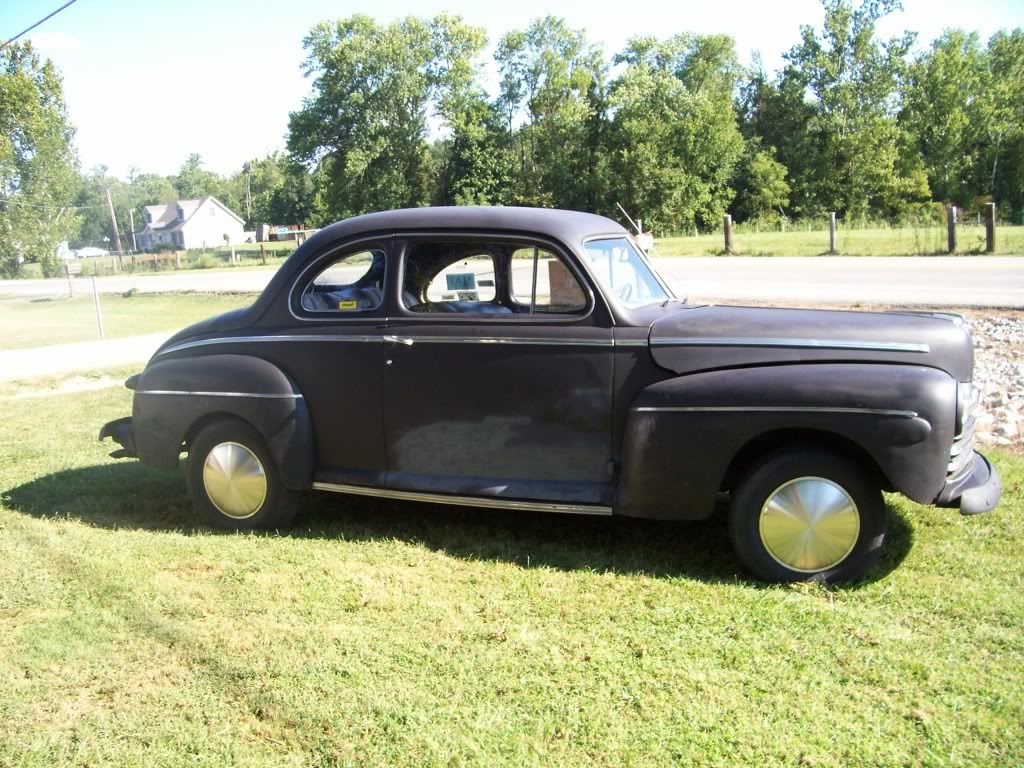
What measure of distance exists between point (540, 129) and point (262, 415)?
54.8 metres

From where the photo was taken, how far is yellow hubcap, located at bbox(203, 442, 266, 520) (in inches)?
197

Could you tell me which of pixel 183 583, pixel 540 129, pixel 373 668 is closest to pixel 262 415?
pixel 183 583

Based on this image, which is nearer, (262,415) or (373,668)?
(373,668)

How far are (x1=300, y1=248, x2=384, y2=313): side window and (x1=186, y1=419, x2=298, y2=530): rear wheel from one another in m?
0.84

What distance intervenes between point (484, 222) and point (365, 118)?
53.8 m

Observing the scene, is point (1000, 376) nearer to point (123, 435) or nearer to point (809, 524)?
point (809, 524)

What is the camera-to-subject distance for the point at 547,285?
4523 millimetres

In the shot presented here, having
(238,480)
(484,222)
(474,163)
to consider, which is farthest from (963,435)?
(474,163)

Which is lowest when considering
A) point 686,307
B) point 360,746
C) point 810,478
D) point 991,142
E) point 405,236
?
point 360,746

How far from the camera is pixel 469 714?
3.06 m

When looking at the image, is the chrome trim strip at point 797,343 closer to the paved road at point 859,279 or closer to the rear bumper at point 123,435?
the rear bumper at point 123,435

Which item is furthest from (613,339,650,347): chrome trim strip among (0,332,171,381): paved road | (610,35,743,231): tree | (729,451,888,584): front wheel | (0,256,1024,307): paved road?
(610,35,743,231): tree

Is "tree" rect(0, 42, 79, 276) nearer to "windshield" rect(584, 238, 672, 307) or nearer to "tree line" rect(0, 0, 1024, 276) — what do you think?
"tree line" rect(0, 0, 1024, 276)

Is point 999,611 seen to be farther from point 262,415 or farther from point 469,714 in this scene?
point 262,415
